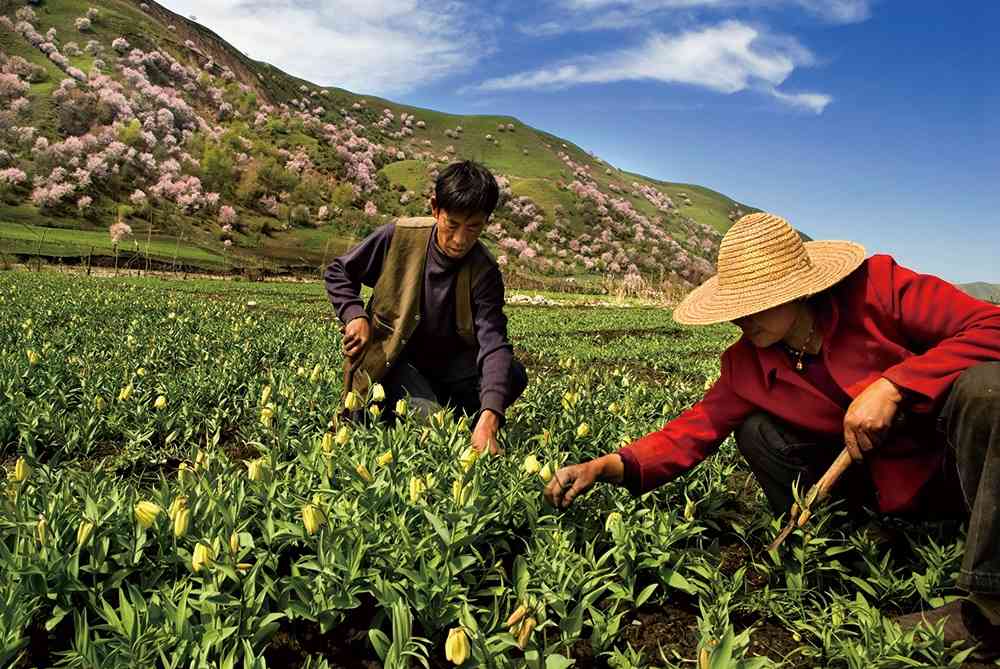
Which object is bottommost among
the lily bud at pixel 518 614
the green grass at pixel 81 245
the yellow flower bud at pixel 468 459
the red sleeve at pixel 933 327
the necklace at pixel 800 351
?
the green grass at pixel 81 245

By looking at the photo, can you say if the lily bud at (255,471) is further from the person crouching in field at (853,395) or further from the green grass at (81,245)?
the green grass at (81,245)

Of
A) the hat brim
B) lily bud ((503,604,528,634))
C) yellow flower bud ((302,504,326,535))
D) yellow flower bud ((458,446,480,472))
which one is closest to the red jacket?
the hat brim

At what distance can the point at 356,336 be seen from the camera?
3.83 metres

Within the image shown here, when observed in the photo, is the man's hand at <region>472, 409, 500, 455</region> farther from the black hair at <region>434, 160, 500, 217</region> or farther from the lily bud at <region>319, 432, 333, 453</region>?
the black hair at <region>434, 160, 500, 217</region>

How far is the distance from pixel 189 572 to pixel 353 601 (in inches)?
24.7

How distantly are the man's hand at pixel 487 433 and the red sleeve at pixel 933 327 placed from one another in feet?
5.44

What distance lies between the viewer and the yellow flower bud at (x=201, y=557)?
201 cm

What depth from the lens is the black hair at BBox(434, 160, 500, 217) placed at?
11.2ft

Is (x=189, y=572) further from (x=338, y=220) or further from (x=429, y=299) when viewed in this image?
(x=338, y=220)

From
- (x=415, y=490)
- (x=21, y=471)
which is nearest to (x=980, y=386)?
(x=415, y=490)

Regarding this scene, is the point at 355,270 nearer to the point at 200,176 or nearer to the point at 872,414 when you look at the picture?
the point at 872,414

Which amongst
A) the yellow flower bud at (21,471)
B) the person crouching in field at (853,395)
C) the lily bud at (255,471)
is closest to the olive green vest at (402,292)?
the lily bud at (255,471)

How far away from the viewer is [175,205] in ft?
130

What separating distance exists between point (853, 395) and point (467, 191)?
6.61 feet
